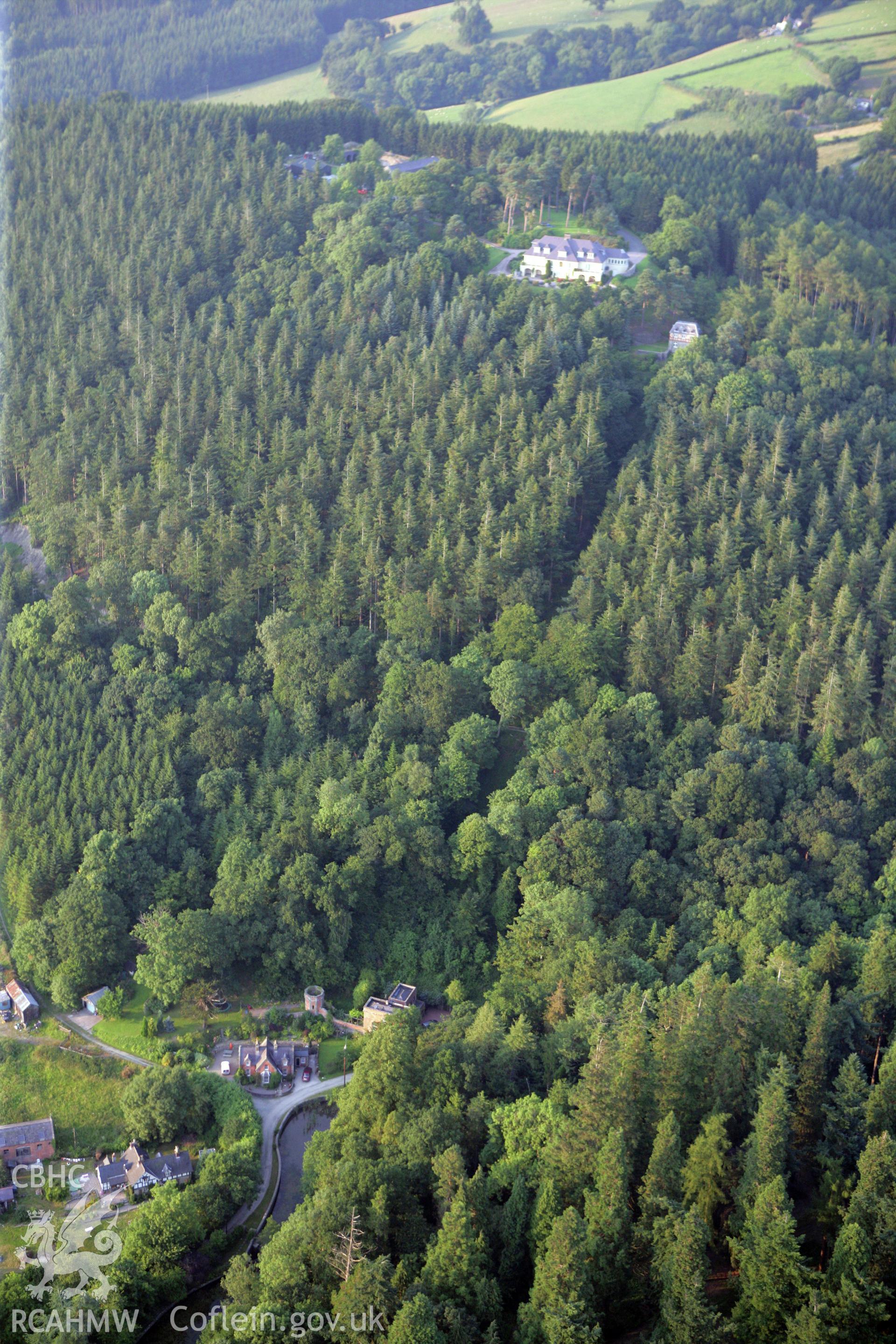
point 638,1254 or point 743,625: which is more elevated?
point 743,625

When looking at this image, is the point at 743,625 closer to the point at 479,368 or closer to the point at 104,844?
the point at 479,368

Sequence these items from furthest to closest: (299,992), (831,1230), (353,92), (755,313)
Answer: (353,92), (755,313), (299,992), (831,1230)

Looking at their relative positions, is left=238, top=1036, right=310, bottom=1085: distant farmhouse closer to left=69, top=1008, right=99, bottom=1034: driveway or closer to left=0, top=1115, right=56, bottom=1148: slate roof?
left=69, top=1008, right=99, bottom=1034: driveway

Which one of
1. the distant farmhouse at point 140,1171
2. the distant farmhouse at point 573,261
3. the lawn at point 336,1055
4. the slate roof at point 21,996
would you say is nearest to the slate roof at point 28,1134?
the distant farmhouse at point 140,1171

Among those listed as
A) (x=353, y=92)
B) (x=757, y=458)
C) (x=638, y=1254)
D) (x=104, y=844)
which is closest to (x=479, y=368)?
(x=757, y=458)

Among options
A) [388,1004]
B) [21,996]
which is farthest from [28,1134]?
[388,1004]

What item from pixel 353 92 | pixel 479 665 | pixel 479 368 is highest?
pixel 353 92

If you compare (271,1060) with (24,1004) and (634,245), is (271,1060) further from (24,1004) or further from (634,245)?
(634,245)
